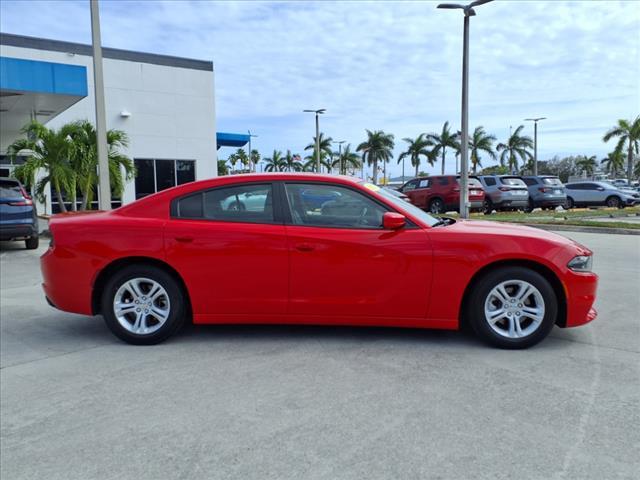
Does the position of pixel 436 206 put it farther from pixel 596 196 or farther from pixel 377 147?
pixel 377 147

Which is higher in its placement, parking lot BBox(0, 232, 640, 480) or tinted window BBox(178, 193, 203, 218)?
tinted window BBox(178, 193, 203, 218)

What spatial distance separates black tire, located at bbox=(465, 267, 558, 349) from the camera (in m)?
4.29

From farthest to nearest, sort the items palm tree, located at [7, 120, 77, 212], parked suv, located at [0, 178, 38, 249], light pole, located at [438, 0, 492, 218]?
light pole, located at [438, 0, 492, 218], palm tree, located at [7, 120, 77, 212], parked suv, located at [0, 178, 38, 249]

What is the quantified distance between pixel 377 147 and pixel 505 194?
3858 cm

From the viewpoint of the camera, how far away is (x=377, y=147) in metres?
58.5

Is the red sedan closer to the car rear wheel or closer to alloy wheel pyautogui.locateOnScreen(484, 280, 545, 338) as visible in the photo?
alloy wheel pyautogui.locateOnScreen(484, 280, 545, 338)

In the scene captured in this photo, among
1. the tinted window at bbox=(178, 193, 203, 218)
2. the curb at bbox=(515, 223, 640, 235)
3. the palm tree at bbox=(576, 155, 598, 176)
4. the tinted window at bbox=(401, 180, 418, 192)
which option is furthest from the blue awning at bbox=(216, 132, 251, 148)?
the palm tree at bbox=(576, 155, 598, 176)

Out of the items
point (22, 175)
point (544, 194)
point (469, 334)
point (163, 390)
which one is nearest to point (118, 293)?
point (163, 390)

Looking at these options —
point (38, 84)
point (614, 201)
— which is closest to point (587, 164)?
point (614, 201)

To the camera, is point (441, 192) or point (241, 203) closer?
point (241, 203)

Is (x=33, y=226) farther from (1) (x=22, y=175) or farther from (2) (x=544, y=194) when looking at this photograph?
(2) (x=544, y=194)

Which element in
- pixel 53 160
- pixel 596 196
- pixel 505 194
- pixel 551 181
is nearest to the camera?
pixel 53 160

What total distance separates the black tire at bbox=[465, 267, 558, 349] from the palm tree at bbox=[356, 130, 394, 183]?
54.4 meters

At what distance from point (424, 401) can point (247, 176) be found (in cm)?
246
